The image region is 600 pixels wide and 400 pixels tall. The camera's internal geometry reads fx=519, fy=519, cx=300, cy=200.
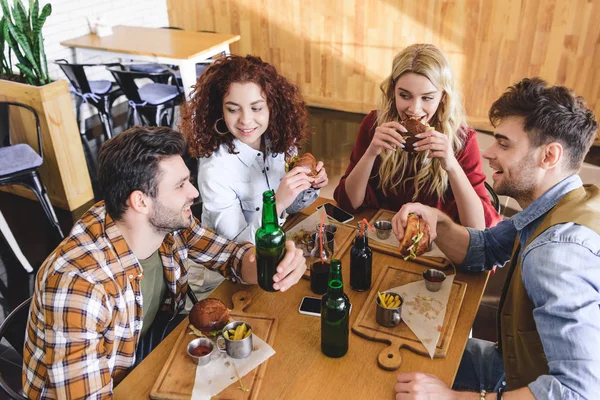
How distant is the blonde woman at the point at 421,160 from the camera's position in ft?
6.63

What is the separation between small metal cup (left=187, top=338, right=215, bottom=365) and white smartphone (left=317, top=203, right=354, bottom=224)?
2.54ft

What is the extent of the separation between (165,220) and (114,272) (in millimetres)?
213

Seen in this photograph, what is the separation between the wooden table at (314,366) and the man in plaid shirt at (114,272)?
95 millimetres

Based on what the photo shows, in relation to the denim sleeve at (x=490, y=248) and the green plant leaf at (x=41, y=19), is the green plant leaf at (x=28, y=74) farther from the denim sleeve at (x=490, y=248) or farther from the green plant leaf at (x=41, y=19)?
the denim sleeve at (x=490, y=248)

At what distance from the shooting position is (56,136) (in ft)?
12.3

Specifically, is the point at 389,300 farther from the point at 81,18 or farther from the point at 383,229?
the point at 81,18

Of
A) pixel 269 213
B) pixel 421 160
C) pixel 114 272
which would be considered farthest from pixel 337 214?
pixel 114 272

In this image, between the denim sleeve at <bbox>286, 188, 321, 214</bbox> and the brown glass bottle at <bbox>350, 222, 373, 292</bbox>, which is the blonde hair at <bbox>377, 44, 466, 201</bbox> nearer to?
the denim sleeve at <bbox>286, 188, 321, 214</bbox>

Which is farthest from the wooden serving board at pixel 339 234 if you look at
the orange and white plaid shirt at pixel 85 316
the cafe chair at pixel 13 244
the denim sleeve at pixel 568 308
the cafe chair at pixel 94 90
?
the cafe chair at pixel 94 90

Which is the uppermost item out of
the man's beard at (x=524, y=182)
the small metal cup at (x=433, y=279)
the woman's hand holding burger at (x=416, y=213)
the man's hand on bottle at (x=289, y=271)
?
the man's beard at (x=524, y=182)

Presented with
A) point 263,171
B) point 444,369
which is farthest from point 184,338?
point 263,171

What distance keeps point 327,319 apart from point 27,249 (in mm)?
2818

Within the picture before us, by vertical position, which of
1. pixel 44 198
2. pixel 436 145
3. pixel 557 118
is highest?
pixel 557 118

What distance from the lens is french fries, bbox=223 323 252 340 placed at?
1.37m
